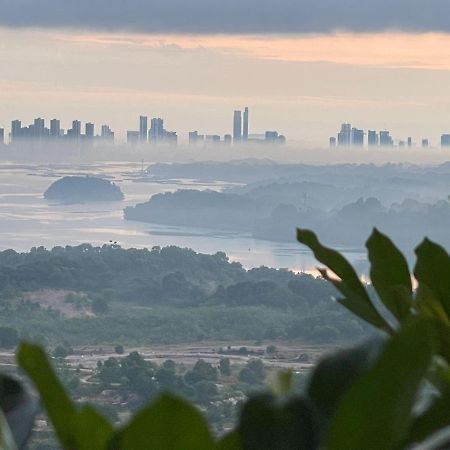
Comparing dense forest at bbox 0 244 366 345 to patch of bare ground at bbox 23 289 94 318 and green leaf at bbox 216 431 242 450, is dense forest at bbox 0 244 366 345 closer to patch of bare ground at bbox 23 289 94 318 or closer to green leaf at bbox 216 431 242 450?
patch of bare ground at bbox 23 289 94 318

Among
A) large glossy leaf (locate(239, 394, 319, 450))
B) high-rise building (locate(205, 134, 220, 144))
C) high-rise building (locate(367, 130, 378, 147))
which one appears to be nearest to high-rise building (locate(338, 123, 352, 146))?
high-rise building (locate(367, 130, 378, 147))

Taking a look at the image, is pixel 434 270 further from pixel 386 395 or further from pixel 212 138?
pixel 212 138

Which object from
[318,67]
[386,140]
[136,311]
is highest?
[318,67]

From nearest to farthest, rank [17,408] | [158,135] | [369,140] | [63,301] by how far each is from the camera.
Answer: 1. [17,408]
2. [63,301]
3. [369,140]
4. [158,135]

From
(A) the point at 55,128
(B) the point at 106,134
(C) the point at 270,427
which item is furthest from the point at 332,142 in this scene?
(C) the point at 270,427

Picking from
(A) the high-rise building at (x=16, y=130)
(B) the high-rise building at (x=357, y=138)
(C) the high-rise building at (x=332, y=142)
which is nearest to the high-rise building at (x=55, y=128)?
(A) the high-rise building at (x=16, y=130)

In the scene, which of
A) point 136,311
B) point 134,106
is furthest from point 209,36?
point 136,311

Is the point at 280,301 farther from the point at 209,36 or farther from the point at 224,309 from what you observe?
the point at 209,36
